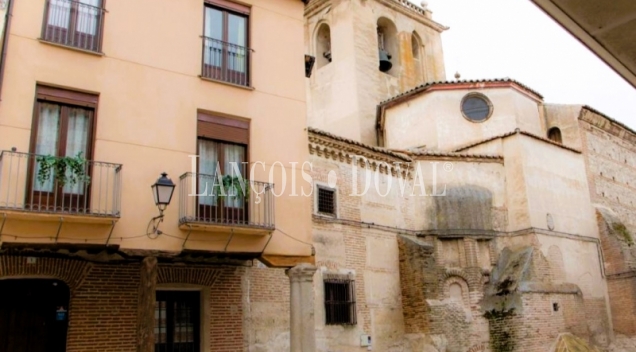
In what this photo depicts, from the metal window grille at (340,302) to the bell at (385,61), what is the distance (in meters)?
13.3

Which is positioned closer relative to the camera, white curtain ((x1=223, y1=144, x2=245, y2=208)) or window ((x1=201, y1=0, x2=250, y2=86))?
white curtain ((x1=223, y1=144, x2=245, y2=208))

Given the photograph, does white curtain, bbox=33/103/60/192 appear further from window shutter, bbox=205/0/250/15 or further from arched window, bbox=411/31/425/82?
arched window, bbox=411/31/425/82

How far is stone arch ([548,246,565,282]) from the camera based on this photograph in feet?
55.6

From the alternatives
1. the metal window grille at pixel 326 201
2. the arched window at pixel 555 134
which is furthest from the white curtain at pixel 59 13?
the arched window at pixel 555 134

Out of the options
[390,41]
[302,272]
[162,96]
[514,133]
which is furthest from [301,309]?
[390,41]

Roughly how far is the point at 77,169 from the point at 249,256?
11.1 ft

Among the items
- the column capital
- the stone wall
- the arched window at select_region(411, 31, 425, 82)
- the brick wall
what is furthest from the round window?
the brick wall

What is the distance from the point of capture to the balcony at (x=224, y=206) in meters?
10.1

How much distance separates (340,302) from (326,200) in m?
2.62

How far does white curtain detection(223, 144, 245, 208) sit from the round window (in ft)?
37.3

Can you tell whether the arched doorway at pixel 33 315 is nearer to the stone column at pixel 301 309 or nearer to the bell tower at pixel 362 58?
the stone column at pixel 301 309

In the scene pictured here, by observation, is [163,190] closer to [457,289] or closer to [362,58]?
[457,289]

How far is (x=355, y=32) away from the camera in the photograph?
2409 centimetres

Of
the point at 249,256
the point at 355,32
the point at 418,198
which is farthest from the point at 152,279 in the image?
the point at 355,32
